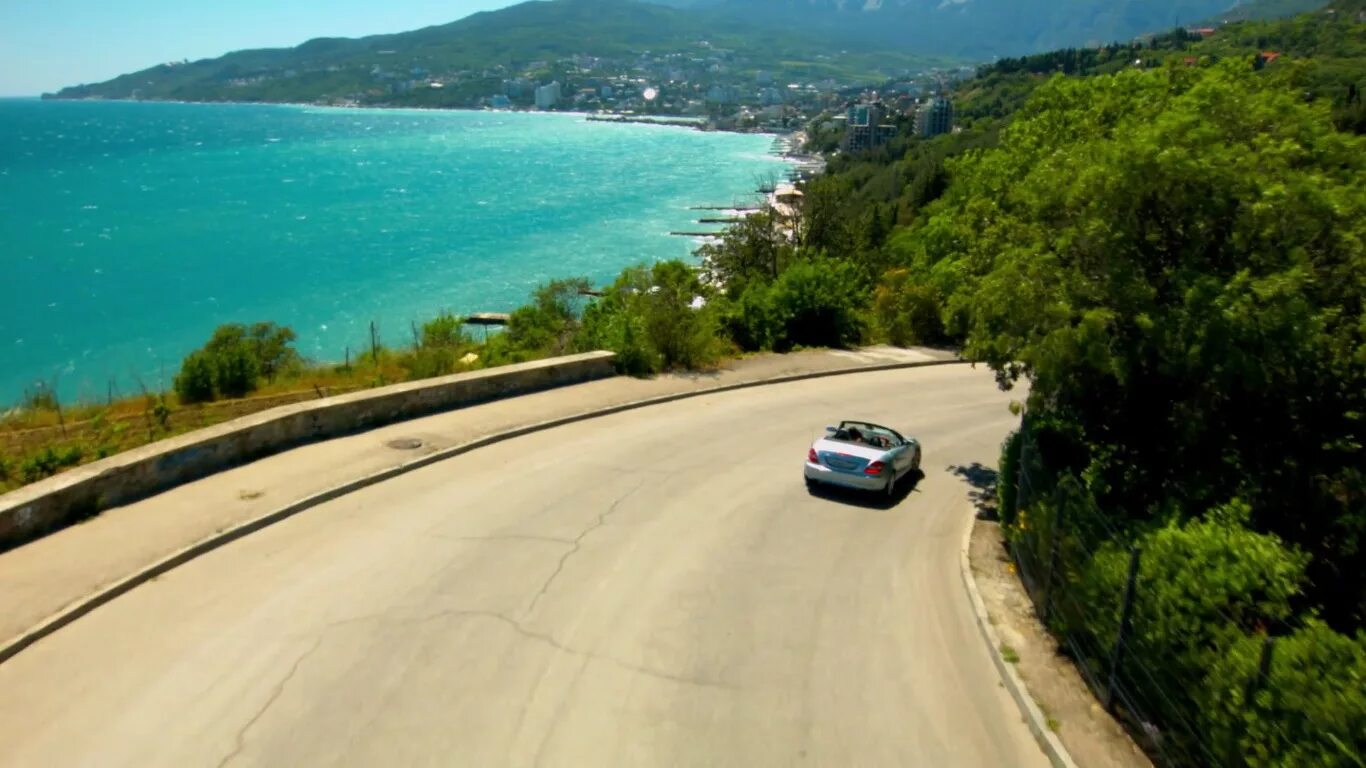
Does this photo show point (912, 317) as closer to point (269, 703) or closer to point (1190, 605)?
point (1190, 605)

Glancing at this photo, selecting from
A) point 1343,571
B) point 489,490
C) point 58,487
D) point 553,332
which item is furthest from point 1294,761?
point 553,332

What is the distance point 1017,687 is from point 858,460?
5.95 meters

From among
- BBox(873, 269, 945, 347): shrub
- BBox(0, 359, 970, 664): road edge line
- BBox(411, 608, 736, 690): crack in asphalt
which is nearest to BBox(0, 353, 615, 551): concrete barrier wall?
BBox(0, 359, 970, 664): road edge line

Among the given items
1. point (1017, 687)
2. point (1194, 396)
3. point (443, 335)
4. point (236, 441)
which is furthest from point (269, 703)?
point (443, 335)

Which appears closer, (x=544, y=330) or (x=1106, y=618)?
(x=1106, y=618)

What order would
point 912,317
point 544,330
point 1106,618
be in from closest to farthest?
point 1106,618 < point 544,330 < point 912,317

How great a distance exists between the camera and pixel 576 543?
11680 mm

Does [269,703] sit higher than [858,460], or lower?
higher

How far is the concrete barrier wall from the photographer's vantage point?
10.5m

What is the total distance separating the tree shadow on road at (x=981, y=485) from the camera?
1470cm

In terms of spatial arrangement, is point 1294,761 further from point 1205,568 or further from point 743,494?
point 743,494

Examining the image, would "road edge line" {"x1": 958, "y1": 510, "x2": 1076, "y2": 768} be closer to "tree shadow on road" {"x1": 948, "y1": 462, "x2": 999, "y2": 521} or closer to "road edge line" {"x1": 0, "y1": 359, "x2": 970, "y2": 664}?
"tree shadow on road" {"x1": 948, "y1": 462, "x2": 999, "y2": 521}

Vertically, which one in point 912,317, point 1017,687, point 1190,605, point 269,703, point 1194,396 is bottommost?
point 912,317

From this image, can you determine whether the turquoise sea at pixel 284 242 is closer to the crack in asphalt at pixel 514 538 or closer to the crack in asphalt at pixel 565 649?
→ the crack in asphalt at pixel 514 538
